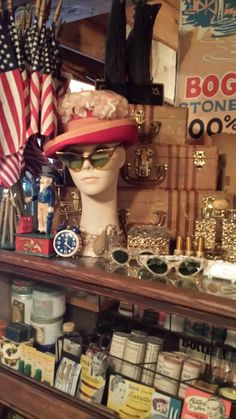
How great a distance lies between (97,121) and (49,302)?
454 millimetres

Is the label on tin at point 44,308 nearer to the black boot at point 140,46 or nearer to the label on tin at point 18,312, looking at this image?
the label on tin at point 18,312

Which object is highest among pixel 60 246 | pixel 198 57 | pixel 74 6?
pixel 74 6

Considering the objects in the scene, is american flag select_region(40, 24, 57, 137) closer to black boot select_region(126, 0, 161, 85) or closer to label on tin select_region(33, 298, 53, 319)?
black boot select_region(126, 0, 161, 85)

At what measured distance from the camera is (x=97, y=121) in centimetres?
80

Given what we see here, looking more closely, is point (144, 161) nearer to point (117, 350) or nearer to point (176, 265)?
point (176, 265)

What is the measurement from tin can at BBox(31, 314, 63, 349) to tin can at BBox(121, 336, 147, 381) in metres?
0.21

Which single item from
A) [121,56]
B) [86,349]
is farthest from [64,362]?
Answer: [121,56]

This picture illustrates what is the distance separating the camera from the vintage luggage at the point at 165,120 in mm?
925

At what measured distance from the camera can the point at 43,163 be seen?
3.29 ft

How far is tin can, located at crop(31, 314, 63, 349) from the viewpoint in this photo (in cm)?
92

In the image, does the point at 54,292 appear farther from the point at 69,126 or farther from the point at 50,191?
the point at 69,126

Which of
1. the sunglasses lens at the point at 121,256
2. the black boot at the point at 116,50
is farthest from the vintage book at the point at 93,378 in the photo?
the black boot at the point at 116,50

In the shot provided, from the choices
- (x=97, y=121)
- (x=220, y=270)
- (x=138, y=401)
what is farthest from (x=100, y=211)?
(x=138, y=401)

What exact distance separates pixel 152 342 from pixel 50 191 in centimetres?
41
